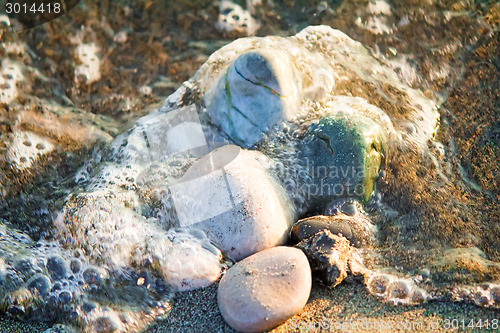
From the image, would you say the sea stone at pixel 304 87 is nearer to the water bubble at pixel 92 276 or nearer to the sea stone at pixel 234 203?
the sea stone at pixel 234 203

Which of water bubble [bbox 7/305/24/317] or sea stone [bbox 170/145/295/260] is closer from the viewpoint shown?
water bubble [bbox 7/305/24/317]

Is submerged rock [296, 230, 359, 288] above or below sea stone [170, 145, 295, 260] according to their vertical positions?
below

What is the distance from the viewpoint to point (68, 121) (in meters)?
2.78

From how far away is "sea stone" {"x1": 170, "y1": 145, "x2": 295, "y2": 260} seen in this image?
2066mm

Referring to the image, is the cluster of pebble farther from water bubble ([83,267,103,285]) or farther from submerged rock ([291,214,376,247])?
submerged rock ([291,214,376,247])

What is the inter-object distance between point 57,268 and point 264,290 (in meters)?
0.98

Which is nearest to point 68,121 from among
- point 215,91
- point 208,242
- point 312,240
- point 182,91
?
point 182,91

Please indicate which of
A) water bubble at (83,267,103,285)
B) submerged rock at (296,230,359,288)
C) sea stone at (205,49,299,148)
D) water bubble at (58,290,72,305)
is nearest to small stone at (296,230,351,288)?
submerged rock at (296,230,359,288)

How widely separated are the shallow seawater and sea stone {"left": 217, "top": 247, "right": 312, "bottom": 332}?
0.74 feet

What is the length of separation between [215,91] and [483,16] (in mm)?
2094

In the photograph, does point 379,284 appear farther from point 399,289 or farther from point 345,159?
point 345,159

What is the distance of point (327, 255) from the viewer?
194cm

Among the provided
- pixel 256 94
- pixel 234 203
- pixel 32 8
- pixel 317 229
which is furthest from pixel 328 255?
pixel 32 8

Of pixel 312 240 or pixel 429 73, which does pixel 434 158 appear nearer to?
pixel 429 73
